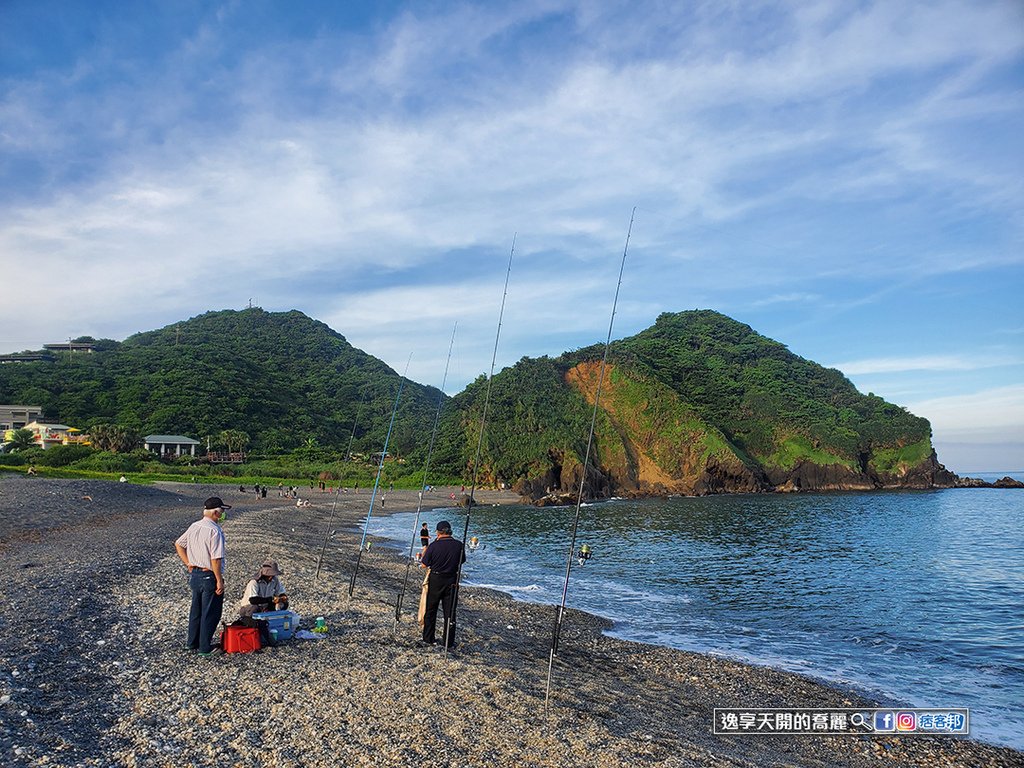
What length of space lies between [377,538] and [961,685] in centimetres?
2721

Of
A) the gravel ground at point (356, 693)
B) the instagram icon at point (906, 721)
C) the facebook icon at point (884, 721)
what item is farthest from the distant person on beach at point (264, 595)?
the instagram icon at point (906, 721)

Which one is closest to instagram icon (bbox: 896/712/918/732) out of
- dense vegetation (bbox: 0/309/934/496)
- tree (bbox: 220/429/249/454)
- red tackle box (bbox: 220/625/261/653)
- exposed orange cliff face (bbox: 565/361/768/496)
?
red tackle box (bbox: 220/625/261/653)

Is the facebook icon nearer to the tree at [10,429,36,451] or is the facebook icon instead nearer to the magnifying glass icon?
the magnifying glass icon

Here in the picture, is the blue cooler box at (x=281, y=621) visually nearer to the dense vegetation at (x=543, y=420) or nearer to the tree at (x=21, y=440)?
the dense vegetation at (x=543, y=420)

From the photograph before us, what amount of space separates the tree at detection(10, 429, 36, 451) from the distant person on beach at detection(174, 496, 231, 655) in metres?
71.5

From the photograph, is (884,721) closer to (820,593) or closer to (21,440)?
(820,593)

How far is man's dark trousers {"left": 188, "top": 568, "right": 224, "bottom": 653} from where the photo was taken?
317 inches

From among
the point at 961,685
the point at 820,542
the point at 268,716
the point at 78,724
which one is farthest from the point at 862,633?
the point at 820,542

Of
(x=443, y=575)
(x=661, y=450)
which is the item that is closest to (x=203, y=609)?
(x=443, y=575)

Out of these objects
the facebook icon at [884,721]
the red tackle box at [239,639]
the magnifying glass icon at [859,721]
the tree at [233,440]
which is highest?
the red tackle box at [239,639]

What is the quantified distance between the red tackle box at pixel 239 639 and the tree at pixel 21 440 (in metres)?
71.6

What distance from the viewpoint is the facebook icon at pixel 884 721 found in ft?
31.0

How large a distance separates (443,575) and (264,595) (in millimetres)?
2910

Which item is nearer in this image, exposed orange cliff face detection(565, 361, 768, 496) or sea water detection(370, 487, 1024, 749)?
sea water detection(370, 487, 1024, 749)
